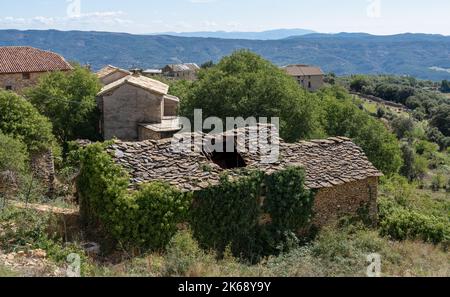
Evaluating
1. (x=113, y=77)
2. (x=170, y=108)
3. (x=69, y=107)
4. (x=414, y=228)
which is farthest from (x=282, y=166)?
(x=113, y=77)

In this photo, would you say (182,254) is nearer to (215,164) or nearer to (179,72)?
(215,164)

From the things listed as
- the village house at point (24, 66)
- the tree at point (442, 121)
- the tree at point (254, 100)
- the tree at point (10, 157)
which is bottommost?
the tree at point (442, 121)

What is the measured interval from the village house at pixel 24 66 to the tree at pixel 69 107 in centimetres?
1232

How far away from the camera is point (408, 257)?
12812mm

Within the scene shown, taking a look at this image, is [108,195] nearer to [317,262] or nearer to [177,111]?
[317,262]

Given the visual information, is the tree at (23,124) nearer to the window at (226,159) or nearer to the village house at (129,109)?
the village house at (129,109)

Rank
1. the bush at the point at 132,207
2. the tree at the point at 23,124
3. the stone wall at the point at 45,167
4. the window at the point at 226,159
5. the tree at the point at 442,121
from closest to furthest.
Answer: the bush at the point at 132,207 → the window at the point at 226,159 → the tree at the point at 23,124 → the stone wall at the point at 45,167 → the tree at the point at 442,121

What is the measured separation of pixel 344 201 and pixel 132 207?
23.4ft

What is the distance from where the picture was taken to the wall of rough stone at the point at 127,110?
2812cm

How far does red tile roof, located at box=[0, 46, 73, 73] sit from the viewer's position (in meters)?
43.1

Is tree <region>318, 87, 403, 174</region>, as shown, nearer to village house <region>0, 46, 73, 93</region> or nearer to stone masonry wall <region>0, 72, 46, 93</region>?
village house <region>0, 46, 73, 93</region>

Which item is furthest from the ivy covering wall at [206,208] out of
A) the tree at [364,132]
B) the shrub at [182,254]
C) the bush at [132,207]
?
the tree at [364,132]

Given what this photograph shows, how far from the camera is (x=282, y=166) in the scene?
13750 millimetres
